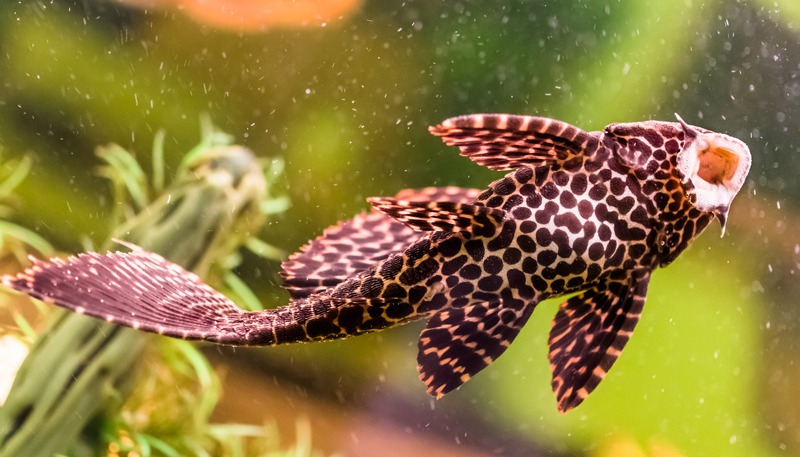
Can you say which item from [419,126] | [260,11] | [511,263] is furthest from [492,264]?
[260,11]

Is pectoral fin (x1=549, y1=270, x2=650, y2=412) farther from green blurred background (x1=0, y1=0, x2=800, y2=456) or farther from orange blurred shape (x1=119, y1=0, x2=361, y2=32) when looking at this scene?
orange blurred shape (x1=119, y1=0, x2=361, y2=32)

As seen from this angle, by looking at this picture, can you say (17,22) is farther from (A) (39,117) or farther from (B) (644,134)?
(B) (644,134)

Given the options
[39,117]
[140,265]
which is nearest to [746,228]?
[140,265]

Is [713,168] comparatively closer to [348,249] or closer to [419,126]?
[348,249]

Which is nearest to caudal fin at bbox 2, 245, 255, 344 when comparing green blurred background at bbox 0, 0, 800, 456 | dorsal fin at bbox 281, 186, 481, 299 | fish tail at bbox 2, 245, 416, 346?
fish tail at bbox 2, 245, 416, 346

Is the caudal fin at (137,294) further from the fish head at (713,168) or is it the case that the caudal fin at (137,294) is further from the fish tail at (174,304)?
the fish head at (713,168)
